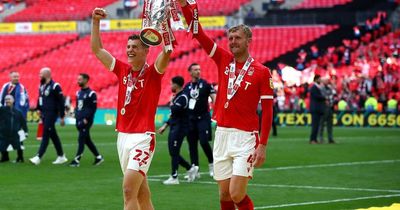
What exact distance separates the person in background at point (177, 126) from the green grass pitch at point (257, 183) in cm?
28

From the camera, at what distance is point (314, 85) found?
29438 millimetres

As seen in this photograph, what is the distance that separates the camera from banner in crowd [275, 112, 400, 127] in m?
40.6

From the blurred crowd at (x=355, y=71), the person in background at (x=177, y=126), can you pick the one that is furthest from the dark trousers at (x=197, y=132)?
the blurred crowd at (x=355, y=71)

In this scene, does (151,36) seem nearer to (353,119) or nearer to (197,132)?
(197,132)

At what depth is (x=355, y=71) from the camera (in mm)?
42938

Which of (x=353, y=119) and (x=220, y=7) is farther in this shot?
(x=220, y=7)

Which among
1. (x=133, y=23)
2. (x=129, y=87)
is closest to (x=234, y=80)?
(x=129, y=87)

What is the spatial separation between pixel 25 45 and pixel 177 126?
46895 mm

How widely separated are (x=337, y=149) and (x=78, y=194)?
12.9 m

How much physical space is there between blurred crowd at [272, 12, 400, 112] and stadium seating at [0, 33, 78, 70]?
749 inches

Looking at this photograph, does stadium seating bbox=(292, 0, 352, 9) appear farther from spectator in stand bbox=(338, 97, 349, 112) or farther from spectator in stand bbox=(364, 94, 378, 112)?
spectator in stand bbox=(364, 94, 378, 112)

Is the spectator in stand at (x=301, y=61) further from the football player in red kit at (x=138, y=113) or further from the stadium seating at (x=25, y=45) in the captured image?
the football player in red kit at (x=138, y=113)

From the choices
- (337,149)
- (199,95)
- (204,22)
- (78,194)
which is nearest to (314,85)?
(337,149)

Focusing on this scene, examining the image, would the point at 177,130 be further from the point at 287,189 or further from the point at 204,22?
the point at 204,22
